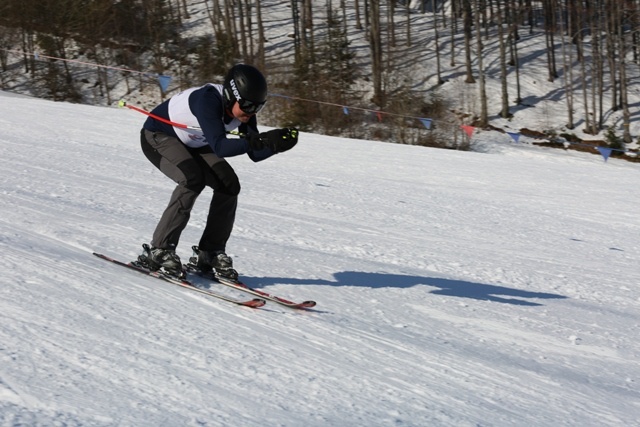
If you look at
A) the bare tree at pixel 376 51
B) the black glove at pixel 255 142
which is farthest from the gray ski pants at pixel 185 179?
the bare tree at pixel 376 51

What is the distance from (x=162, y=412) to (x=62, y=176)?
813 centimetres

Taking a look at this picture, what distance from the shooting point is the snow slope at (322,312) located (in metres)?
3.29

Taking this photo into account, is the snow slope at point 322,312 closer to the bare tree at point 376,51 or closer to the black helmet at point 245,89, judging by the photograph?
the black helmet at point 245,89

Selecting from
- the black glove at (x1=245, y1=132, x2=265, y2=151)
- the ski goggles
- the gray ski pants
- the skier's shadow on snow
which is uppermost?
the ski goggles

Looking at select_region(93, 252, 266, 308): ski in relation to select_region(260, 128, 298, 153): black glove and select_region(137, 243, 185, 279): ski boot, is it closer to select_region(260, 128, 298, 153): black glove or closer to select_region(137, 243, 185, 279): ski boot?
select_region(137, 243, 185, 279): ski boot

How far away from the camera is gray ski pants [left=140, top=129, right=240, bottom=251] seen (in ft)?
17.5

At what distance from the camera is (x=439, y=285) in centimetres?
680

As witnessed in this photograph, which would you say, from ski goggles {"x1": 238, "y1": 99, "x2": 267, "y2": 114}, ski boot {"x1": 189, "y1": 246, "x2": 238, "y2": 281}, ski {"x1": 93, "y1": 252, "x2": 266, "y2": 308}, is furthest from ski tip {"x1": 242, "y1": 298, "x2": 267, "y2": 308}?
ski goggles {"x1": 238, "y1": 99, "x2": 267, "y2": 114}

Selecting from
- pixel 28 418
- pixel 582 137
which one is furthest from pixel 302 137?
pixel 582 137

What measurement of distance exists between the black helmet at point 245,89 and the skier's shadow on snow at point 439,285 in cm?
151

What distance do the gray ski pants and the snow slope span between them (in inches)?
15.8

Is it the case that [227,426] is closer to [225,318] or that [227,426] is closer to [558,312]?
[225,318]

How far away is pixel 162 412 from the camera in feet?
9.70

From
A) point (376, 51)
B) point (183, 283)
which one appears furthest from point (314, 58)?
point (183, 283)
